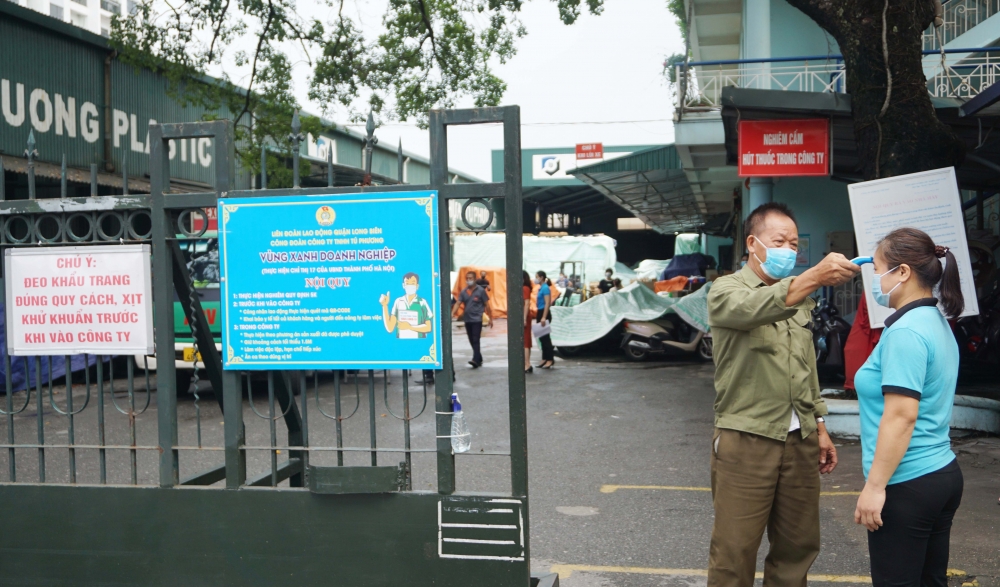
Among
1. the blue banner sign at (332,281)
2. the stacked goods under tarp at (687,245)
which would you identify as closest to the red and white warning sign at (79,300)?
the blue banner sign at (332,281)

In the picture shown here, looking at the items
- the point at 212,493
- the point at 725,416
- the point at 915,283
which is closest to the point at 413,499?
the point at 212,493

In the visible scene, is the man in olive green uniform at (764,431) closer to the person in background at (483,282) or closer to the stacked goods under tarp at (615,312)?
the stacked goods under tarp at (615,312)

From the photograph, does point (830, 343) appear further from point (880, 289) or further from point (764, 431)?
point (880, 289)

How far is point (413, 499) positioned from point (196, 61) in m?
12.5

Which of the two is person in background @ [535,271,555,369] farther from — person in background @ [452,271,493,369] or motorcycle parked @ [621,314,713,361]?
motorcycle parked @ [621,314,713,361]

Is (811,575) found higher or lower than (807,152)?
lower

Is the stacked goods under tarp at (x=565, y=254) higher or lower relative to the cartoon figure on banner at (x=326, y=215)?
higher

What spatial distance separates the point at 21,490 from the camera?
3.86m

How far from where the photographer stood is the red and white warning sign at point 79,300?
3.78 m

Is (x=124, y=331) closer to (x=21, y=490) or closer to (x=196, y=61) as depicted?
(x=21, y=490)

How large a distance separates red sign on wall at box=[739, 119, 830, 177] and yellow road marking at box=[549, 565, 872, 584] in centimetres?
625

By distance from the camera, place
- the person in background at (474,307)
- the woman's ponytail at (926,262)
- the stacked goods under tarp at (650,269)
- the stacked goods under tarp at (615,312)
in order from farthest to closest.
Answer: the stacked goods under tarp at (650,269), the stacked goods under tarp at (615,312), the person in background at (474,307), the woman's ponytail at (926,262)

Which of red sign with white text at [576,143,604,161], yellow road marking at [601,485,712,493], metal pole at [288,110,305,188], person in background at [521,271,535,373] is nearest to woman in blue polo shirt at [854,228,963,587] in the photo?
metal pole at [288,110,305,188]

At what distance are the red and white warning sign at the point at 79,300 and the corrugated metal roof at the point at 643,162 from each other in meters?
13.2
